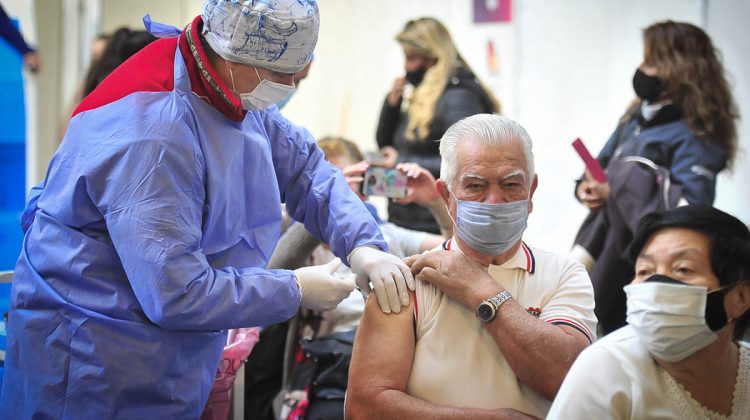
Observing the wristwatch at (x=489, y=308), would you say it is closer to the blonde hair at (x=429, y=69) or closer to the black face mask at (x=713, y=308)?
the black face mask at (x=713, y=308)

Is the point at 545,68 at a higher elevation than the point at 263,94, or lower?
higher

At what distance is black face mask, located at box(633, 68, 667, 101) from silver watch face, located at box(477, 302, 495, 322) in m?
1.93

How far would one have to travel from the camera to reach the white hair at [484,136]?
195 centimetres

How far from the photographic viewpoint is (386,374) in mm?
1814

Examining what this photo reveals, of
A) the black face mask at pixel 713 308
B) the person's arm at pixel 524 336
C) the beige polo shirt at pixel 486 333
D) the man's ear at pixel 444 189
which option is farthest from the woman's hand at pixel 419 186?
the black face mask at pixel 713 308

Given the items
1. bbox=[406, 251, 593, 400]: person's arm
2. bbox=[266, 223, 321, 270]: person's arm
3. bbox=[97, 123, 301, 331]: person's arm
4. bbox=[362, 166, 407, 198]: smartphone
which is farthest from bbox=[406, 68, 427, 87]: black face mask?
bbox=[97, 123, 301, 331]: person's arm

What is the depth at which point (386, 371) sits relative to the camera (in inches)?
71.5

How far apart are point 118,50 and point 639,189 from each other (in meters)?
2.16

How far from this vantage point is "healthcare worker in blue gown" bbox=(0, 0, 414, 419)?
1679 mm

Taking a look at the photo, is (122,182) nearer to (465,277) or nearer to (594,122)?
(465,277)

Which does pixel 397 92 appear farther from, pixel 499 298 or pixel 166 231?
pixel 166 231

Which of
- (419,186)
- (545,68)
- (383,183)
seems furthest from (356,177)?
(545,68)

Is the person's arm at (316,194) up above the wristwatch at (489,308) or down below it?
above

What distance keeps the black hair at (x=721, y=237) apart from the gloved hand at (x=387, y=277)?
0.58m
